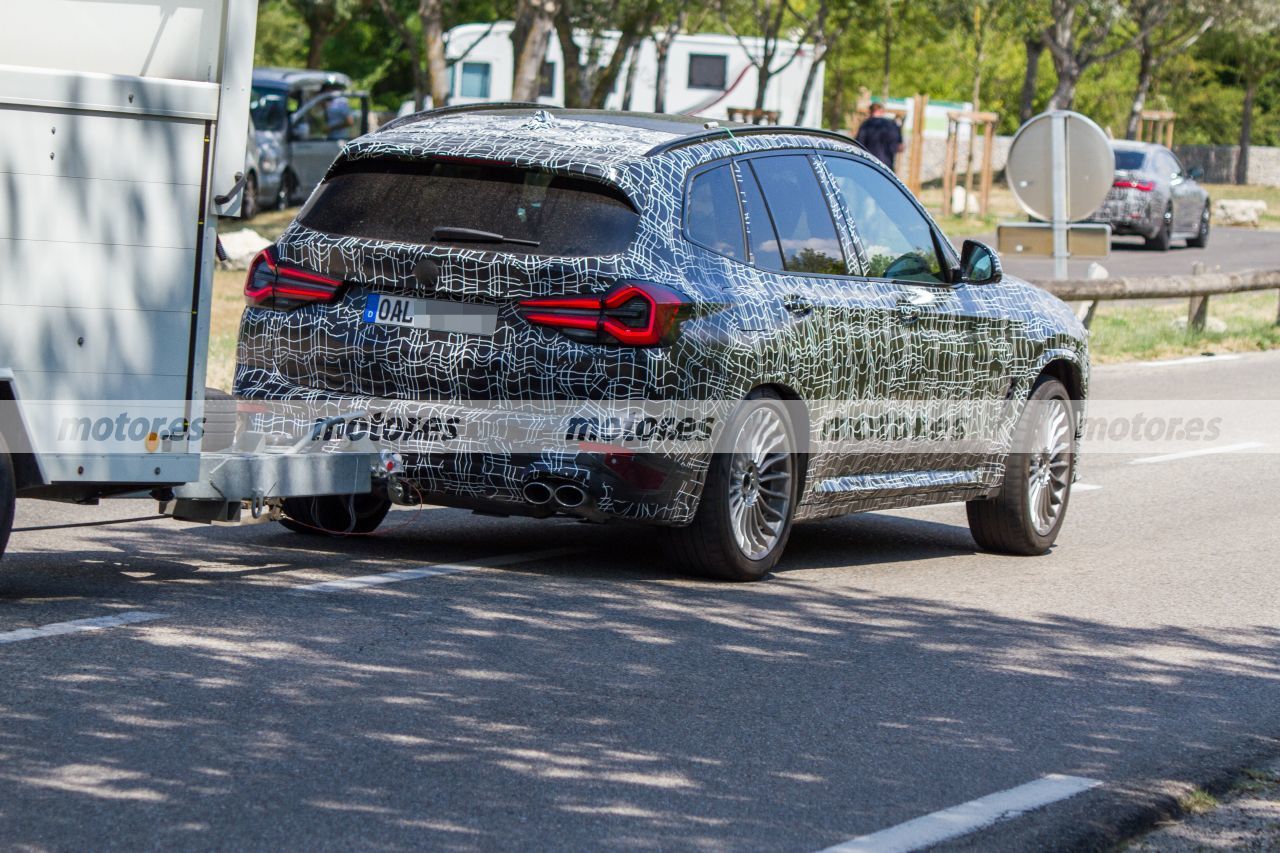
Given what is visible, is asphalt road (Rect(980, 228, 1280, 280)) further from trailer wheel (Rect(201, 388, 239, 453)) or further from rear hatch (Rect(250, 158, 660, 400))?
trailer wheel (Rect(201, 388, 239, 453))

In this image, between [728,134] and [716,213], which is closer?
[716,213]

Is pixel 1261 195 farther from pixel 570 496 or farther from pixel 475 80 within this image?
pixel 570 496

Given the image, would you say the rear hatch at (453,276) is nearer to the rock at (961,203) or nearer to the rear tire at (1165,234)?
the rear tire at (1165,234)

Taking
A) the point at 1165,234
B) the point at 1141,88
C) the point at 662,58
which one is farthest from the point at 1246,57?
the point at 1165,234

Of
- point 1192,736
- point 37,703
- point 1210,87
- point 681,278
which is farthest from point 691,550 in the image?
point 1210,87

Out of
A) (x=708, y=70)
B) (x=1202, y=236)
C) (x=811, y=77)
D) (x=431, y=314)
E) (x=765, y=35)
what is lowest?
(x=431, y=314)

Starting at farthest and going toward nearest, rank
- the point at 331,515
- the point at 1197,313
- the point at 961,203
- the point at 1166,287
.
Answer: the point at 961,203 → the point at 1197,313 → the point at 1166,287 → the point at 331,515

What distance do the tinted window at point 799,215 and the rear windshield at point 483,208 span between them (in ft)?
2.89

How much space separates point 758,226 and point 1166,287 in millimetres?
12374

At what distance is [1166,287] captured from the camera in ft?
63.3

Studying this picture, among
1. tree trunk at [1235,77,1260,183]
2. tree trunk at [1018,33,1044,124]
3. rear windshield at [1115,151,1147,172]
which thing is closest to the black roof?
rear windshield at [1115,151,1147,172]

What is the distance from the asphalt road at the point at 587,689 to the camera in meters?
4.66

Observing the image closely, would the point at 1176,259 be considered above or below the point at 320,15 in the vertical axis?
below

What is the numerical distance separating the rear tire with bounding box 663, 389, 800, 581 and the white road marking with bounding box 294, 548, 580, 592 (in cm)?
74
